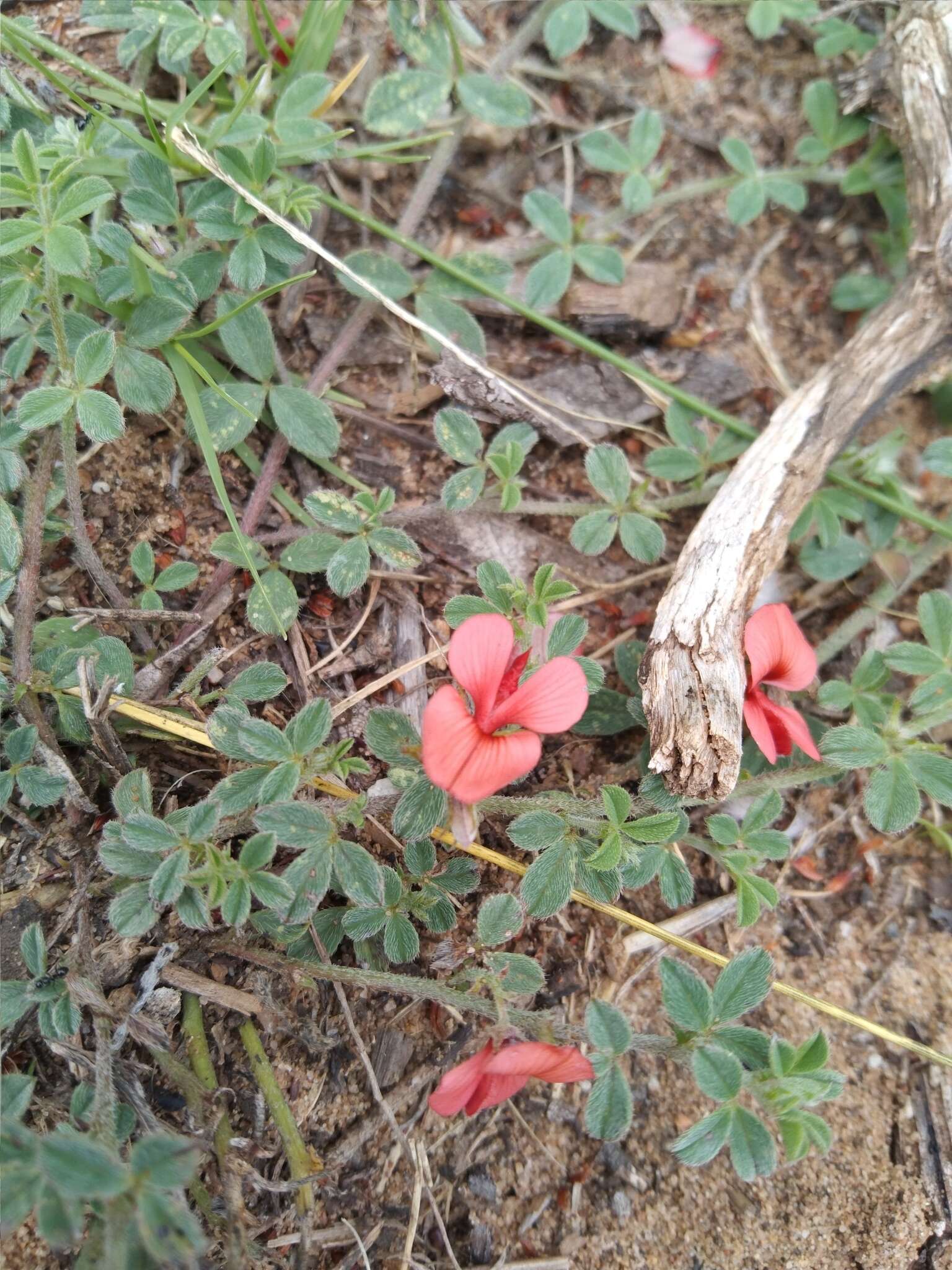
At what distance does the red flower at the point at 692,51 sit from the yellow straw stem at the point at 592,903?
240cm

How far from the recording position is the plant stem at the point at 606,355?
240 cm

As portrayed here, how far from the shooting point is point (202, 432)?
2121 mm

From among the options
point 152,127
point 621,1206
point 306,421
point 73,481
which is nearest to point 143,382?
point 73,481

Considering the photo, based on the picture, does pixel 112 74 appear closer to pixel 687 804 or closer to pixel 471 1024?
pixel 687 804

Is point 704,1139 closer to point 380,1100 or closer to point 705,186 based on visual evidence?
point 380,1100

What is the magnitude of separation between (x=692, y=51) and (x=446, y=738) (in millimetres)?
2446

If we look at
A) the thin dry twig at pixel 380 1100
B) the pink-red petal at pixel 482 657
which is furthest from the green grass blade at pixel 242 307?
the thin dry twig at pixel 380 1100

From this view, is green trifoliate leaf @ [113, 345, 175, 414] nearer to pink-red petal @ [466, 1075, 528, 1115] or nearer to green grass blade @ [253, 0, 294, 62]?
green grass blade @ [253, 0, 294, 62]

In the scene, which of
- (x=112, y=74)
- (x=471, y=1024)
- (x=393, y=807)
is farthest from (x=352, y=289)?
(x=471, y=1024)

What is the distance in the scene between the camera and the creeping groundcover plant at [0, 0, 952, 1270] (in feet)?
5.69

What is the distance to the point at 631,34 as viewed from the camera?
253 centimetres

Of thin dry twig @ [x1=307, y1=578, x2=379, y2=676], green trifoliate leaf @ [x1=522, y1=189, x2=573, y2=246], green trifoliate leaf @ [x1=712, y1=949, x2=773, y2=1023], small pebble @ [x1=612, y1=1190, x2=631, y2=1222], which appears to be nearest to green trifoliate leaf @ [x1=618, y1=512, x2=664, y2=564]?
thin dry twig @ [x1=307, y1=578, x2=379, y2=676]

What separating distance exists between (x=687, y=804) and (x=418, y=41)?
6.54 ft

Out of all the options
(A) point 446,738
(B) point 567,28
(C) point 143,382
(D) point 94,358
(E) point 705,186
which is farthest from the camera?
(E) point 705,186
